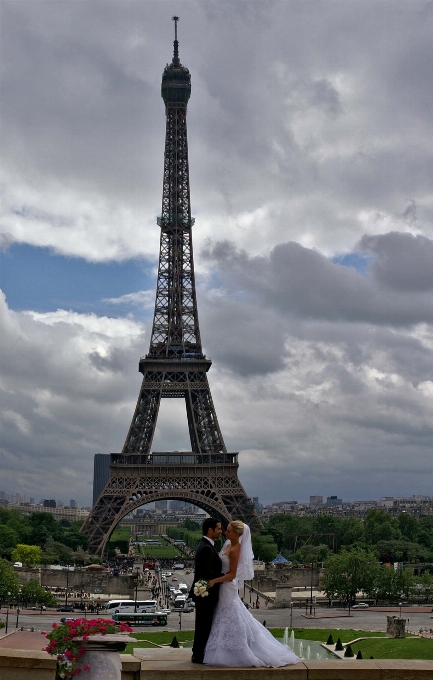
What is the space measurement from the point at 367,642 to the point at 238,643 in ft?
134

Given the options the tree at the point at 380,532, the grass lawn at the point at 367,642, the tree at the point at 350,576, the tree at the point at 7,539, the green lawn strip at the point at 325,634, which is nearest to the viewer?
the grass lawn at the point at 367,642

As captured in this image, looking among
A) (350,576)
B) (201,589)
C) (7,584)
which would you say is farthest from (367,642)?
(201,589)

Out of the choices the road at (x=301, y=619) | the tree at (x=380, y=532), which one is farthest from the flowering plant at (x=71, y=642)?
the tree at (x=380, y=532)

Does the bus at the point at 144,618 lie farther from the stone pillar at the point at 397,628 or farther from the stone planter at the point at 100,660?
the stone planter at the point at 100,660

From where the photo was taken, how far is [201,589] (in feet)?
45.6

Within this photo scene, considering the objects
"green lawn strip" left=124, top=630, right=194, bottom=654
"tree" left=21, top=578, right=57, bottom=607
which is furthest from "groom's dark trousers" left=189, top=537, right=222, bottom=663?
"tree" left=21, top=578, right=57, bottom=607

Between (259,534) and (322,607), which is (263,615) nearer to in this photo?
(322,607)

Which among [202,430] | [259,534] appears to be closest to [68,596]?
[202,430]

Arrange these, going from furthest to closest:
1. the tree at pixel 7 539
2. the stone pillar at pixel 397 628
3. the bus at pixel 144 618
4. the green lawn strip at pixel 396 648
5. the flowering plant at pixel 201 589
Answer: the tree at pixel 7 539 → the bus at pixel 144 618 → the stone pillar at pixel 397 628 → the green lawn strip at pixel 396 648 → the flowering plant at pixel 201 589

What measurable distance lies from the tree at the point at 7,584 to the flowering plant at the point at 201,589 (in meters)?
65.6

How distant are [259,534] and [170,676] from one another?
124m

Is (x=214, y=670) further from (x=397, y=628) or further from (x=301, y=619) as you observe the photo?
(x=301, y=619)

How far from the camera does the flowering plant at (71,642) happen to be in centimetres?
1248

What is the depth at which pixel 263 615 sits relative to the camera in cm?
7350
